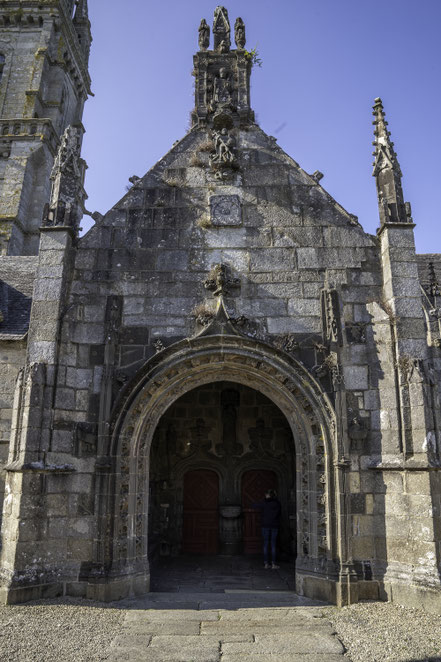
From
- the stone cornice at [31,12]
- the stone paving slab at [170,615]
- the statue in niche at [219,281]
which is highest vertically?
the stone cornice at [31,12]

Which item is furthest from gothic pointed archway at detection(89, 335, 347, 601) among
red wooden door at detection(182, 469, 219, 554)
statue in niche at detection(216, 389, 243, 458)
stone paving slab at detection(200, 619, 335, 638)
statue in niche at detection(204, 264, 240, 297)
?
red wooden door at detection(182, 469, 219, 554)

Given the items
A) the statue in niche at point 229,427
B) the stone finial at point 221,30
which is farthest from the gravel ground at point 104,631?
the stone finial at point 221,30

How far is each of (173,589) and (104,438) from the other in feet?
8.38

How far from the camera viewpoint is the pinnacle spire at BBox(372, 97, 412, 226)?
8.44 m

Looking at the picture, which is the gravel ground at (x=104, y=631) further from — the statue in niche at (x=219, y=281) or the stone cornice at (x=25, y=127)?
the stone cornice at (x=25, y=127)

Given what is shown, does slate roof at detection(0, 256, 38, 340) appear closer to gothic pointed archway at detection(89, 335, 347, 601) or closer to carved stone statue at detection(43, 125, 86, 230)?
carved stone statue at detection(43, 125, 86, 230)

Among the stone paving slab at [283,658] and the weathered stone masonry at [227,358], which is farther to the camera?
the weathered stone masonry at [227,358]

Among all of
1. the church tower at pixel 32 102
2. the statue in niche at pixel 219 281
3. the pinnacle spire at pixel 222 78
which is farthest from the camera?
the church tower at pixel 32 102

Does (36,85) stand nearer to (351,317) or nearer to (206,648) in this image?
(351,317)

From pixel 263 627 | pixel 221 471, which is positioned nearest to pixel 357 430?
pixel 263 627

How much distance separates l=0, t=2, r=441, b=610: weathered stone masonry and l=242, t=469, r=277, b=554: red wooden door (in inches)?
136

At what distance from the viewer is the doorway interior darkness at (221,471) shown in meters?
11.2

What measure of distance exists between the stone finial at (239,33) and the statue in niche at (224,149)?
2.45m

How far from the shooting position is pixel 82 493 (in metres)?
7.52
